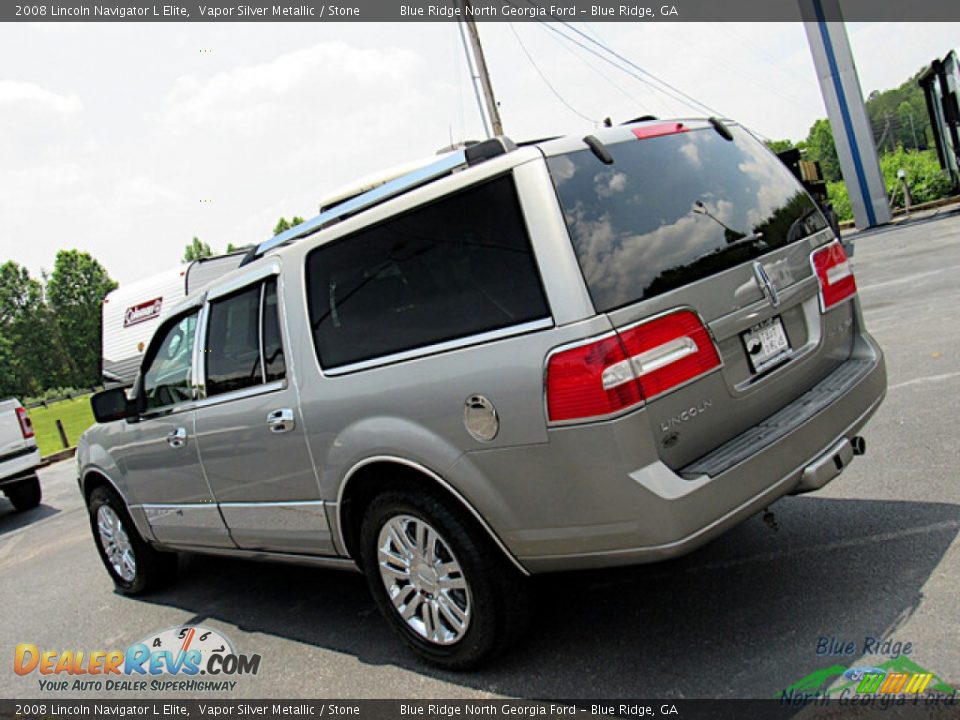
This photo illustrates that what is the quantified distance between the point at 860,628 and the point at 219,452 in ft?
10.4

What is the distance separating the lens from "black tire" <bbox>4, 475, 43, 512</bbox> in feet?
36.3

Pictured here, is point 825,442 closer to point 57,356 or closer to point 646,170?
point 646,170

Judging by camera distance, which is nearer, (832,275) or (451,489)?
(451,489)

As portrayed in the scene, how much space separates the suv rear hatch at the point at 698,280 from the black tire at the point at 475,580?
2.34 ft

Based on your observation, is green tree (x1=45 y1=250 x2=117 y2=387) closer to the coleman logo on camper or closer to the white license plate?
the coleman logo on camper

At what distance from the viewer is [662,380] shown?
9.70 feet

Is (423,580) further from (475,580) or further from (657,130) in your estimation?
(657,130)

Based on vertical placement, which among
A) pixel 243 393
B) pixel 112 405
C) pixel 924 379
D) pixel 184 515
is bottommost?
pixel 924 379

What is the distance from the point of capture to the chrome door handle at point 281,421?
157 inches

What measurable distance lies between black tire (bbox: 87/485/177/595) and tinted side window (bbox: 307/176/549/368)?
2698 millimetres

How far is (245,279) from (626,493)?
2.45m

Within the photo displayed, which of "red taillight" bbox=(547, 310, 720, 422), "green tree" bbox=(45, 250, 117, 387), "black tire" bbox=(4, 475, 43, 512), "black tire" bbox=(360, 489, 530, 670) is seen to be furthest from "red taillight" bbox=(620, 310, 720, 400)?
"green tree" bbox=(45, 250, 117, 387)

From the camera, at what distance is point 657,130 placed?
3535mm

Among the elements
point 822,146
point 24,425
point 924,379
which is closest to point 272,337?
point 924,379
